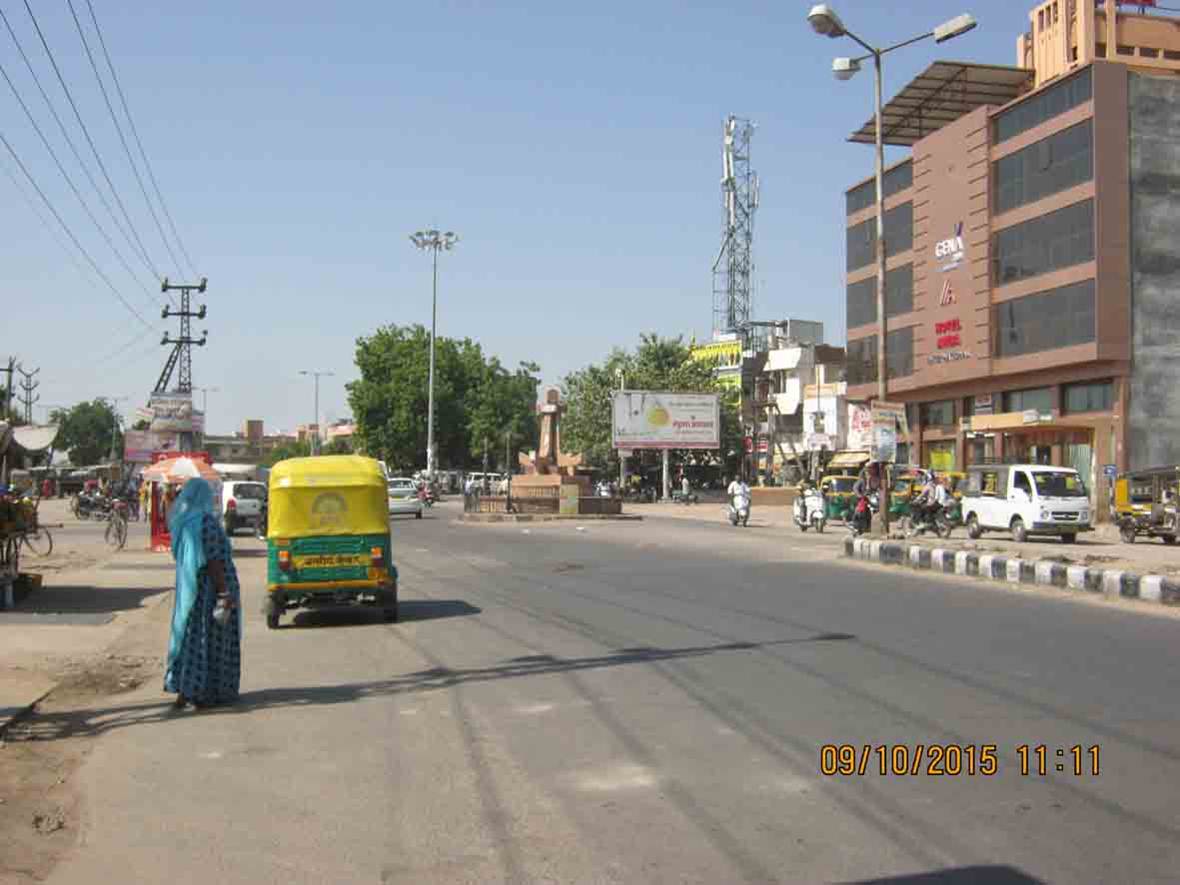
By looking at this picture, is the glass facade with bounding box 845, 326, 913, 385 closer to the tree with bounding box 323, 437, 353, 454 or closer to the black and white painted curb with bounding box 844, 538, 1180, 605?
the black and white painted curb with bounding box 844, 538, 1180, 605

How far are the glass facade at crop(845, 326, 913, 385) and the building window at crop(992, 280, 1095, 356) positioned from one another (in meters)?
7.53

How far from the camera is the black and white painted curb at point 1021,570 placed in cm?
1472

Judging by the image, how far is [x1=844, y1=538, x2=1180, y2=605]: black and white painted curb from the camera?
48.3ft

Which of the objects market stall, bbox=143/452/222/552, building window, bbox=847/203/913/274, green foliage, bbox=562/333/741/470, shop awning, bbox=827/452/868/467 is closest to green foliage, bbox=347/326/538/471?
green foliage, bbox=562/333/741/470

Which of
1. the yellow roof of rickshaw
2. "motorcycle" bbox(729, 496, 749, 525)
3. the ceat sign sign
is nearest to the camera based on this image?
the yellow roof of rickshaw

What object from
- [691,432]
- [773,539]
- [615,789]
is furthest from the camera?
[691,432]

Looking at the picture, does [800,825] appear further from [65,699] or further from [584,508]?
[584,508]

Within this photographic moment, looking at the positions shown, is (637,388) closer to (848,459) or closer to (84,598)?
(848,459)

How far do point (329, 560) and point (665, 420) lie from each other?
176ft

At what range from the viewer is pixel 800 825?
210 inches

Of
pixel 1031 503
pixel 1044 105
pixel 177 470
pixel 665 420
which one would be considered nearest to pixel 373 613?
pixel 177 470

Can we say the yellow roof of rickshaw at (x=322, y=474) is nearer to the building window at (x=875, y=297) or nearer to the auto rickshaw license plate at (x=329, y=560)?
the auto rickshaw license plate at (x=329, y=560)

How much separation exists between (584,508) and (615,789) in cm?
3824

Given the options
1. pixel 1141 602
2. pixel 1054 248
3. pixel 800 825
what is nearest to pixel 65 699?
pixel 800 825
